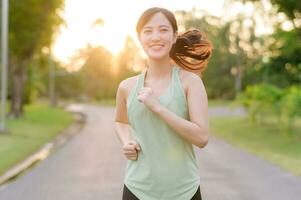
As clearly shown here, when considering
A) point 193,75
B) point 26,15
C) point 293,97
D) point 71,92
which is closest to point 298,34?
point 293,97

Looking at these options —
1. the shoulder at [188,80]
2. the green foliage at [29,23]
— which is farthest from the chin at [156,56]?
the green foliage at [29,23]

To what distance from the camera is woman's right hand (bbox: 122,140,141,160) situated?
2.67m

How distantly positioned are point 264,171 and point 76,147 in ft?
22.3

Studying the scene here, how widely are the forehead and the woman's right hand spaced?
50 cm

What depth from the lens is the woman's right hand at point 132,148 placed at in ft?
8.77

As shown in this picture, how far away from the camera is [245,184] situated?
978 centimetres

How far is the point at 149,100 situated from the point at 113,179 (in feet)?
26.5

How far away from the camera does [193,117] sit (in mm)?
2602

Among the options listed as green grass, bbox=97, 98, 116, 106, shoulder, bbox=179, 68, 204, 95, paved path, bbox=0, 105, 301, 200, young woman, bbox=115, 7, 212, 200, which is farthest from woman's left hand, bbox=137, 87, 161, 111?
green grass, bbox=97, 98, 116, 106

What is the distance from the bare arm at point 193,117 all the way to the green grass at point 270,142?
8.84 metres

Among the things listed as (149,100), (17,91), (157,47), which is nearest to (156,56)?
(157,47)

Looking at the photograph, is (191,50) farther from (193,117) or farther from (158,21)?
(193,117)

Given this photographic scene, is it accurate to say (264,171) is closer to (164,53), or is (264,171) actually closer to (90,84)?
(164,53)

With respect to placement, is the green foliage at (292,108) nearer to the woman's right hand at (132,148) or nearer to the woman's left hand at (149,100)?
the woman's right hand at (132,148)
